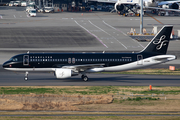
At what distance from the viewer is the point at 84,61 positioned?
44.5 m

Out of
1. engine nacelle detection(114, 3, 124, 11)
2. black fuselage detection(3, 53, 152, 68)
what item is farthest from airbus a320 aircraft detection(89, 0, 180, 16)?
black fuselage detection(3, 53, 152, 68)

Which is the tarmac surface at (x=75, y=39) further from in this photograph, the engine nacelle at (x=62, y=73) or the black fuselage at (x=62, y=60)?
the black fuselage at (x=62, y=60)

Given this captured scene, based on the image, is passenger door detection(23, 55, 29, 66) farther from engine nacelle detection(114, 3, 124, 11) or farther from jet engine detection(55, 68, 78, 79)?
engine nacelle detection(114, 3, 124, 11)

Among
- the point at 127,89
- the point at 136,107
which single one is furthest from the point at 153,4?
the point at 136,107

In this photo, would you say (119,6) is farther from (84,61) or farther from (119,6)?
(84,61)

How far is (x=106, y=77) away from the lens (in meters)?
48.9

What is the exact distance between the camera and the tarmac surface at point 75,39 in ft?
152

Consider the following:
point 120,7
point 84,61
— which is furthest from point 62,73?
point 120,7

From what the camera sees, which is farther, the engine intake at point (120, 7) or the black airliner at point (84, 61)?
the engine intake at point (120, 7)

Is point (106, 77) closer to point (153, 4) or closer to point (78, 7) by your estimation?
point (153, 4)

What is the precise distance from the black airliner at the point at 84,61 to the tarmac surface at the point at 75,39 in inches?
78.3

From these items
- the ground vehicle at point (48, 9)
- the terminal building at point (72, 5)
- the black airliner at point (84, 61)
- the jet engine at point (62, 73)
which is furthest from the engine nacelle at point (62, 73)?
the terminal building at point (72, 5)

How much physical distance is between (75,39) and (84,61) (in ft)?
125

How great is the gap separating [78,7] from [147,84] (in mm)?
102079
